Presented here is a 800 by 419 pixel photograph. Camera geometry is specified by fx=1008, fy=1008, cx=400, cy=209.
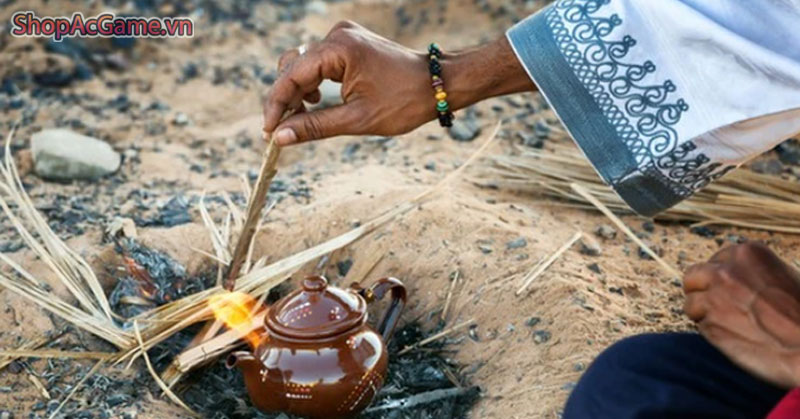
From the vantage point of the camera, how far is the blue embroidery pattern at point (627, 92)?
2.09 metres

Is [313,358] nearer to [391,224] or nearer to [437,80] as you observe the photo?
[437,80]

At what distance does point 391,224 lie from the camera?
10.6ft

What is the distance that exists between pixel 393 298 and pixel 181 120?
2.35m

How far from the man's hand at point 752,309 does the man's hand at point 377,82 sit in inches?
25.7

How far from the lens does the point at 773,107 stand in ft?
6.59

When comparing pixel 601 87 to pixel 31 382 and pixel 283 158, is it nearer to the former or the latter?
pixel 31 382

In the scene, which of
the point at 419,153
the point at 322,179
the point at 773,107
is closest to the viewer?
the point at 773,107

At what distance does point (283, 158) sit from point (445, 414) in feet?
6.88

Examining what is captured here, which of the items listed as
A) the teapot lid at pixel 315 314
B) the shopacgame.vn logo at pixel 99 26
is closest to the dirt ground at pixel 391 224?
the shopacgame.vn logo at pixel 99 26

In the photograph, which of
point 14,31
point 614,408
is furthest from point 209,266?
point 14,31

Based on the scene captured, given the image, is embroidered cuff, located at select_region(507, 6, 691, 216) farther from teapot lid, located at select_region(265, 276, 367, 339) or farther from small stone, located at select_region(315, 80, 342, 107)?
small stone, located at select_region(315, 80, 342, 107)

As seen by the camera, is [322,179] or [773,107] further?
[322,179]

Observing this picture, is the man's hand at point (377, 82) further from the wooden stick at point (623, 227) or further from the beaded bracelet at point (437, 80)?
the wooden stick at point (623, 227)

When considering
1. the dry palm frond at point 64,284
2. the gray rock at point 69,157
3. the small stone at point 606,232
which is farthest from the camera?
the gray rock at point 69,157
